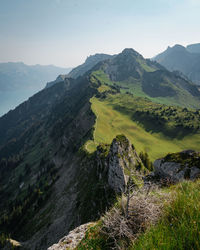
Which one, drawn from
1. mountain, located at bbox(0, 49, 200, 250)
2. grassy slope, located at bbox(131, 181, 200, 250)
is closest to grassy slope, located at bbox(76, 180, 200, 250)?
grassy slope, located at bbox(131, 181, 200, 250)

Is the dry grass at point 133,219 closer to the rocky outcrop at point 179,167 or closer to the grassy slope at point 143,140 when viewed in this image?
the rocky outcrop at point 179,167

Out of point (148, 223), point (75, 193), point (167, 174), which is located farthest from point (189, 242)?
point (75, 193)

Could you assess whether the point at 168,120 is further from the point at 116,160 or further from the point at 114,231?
the point at 114,231

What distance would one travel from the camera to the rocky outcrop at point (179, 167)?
63.4 feet

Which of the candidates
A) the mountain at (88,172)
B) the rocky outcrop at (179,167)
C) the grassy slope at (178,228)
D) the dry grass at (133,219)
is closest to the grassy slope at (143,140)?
the mountain at (88,172)

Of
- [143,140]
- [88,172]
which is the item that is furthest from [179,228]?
[143,140]

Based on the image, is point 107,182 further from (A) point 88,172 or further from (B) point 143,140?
(B) point 143,140

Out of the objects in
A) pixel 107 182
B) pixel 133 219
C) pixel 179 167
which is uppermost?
pixel 133 219

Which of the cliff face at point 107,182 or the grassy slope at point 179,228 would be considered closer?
the grassy slope at point 179,228

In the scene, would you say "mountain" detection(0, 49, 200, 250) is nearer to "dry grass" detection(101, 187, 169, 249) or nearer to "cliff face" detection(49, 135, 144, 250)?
"cliff face" detection(49, 135, 144, 250)

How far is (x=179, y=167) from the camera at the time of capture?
21.8 metres

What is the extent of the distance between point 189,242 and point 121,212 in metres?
3.65

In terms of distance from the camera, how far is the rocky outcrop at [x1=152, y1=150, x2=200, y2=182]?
19.3 meters

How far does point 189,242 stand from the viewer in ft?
12.8
